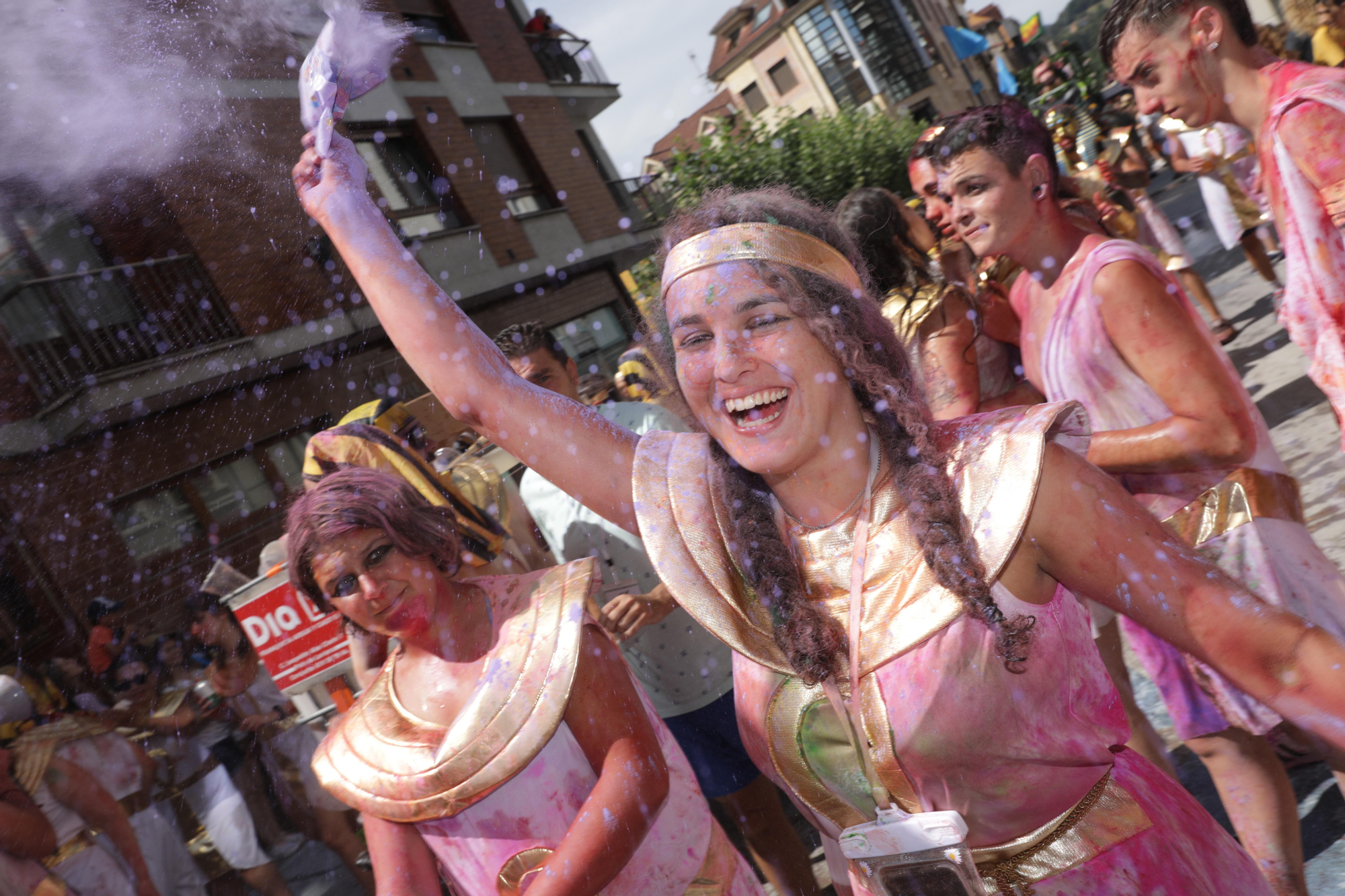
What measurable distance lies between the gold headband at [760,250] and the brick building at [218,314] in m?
2.55

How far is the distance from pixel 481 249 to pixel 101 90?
890 centimetres

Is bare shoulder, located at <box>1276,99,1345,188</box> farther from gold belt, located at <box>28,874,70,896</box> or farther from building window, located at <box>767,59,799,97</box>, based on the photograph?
building window, located at <box>767,59,799,97</box>

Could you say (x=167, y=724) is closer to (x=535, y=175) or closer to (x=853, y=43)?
(x=535, y=175)

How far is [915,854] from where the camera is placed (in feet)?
3.86

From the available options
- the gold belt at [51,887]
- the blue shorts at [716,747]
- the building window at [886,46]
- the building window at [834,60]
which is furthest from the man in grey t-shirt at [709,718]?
the building window at [886,46]

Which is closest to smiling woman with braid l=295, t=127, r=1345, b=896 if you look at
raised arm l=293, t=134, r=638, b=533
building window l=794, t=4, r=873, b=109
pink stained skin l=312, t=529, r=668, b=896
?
raised arm l=293, t=134, r=638, b=533

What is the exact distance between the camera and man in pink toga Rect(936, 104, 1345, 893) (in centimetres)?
185

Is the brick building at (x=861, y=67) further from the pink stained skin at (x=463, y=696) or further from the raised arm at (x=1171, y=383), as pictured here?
the pink stained skin at (x=463, y=696)

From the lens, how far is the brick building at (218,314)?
262 inches

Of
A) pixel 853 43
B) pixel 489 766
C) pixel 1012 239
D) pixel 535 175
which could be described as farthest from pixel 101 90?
pixel 853 43

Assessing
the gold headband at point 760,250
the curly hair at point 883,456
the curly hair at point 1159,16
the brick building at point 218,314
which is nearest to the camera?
the curly hair at point 883,456

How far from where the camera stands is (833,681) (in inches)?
49.8

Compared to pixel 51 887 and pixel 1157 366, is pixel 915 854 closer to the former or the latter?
pixel 1157 366

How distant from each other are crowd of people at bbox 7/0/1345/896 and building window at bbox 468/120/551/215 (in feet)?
32.6
